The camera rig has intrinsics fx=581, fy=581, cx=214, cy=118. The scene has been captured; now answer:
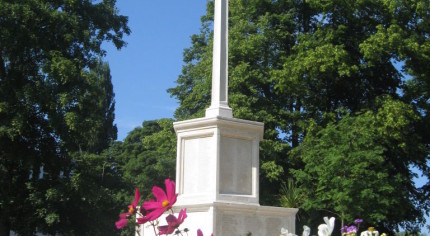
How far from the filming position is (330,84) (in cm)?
2708

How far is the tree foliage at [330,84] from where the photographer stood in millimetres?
23641

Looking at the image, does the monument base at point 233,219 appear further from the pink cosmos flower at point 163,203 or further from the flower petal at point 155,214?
the flower petal at point 155,214

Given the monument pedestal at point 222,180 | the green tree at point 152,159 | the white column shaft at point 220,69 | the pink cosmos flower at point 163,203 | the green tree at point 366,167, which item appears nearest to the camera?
the pink cosmos flower at point 163,203

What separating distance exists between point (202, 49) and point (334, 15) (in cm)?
746

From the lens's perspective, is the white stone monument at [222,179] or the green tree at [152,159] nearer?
the white stone monument at [222,179]

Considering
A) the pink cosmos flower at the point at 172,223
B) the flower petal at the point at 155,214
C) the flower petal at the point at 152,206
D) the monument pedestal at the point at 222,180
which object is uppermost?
the monument pedestal at the point at 222,180

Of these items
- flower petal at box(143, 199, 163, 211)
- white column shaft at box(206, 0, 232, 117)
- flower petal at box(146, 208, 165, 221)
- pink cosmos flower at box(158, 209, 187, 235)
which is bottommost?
pink cosmos flower at box(158, 209, 187, 235)

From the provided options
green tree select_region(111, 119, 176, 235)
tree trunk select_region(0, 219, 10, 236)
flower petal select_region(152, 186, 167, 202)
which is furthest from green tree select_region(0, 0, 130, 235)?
flower petal select_region(152, 186, 167, 202)

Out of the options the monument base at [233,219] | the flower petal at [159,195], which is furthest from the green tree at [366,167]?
the flower petal at [159,195]

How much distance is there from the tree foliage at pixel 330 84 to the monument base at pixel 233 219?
10.5 meters

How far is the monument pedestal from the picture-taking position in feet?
34.9

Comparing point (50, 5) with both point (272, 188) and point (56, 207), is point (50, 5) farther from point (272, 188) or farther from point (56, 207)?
point (272, 188)

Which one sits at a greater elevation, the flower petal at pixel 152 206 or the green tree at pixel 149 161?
the green tree at pixel 149 161

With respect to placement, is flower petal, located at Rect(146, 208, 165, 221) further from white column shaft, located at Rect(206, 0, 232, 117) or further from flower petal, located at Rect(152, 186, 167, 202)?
white column shaft, located at Rect(206, 0, 232, 117)
